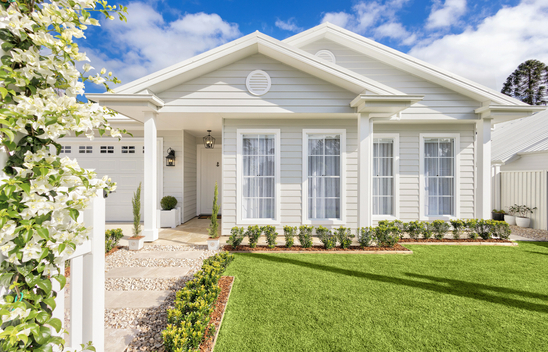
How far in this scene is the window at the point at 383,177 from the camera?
21.5ft

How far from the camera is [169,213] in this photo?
6957mm

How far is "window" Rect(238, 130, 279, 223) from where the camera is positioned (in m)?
6.02

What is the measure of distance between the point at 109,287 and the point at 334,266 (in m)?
3.33

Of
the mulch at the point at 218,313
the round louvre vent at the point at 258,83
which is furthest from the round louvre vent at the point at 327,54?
the mulch at the point at 218,313

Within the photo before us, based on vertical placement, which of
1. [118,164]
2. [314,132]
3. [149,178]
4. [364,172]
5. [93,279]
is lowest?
[93,279]

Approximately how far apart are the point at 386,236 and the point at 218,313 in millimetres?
3761

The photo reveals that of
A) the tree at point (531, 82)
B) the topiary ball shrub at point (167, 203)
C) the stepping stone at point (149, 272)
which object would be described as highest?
the tree at point (531, 82)

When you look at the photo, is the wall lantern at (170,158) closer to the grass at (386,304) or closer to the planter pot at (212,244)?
the planter pot at (212,244)

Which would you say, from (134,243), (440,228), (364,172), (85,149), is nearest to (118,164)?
(85,149)

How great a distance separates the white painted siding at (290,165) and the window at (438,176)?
2096 millimetres

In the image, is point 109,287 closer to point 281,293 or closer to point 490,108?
point 281,293

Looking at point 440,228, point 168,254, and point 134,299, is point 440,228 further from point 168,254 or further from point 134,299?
point 134,299

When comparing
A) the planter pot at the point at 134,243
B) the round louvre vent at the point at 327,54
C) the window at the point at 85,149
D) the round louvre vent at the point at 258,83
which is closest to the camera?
the planter pot at the point at 134,243

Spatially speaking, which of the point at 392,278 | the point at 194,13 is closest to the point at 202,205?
the point at 392,278
